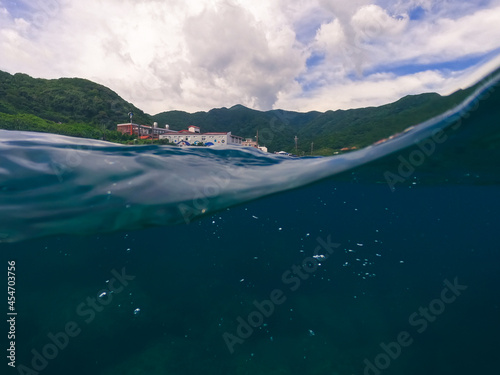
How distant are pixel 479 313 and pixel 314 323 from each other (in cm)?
1158

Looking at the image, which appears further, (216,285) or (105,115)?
(105,115)

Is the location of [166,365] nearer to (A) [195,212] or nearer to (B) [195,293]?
(A) [195,212]

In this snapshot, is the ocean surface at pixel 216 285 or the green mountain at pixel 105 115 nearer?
the green mountain at pixel 105 115

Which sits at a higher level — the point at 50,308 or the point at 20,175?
the point at 20,175

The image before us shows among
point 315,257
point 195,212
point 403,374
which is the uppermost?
point 195,212

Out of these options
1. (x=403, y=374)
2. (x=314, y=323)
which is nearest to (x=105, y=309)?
(x=314, y=323)

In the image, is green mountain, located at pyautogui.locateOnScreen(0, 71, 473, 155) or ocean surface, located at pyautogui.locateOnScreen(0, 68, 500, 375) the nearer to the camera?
green mountain, located at pyautogui.locateOnScreen(0, 71, 473, 155)

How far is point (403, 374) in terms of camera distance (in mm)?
7785

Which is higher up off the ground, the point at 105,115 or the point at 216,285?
the point at 105,115

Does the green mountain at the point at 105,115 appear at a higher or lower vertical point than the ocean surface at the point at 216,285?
higher

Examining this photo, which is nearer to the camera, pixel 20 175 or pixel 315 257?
pixel 20 175

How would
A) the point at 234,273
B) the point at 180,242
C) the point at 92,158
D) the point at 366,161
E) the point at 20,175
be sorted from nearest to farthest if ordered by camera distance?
1. the point at 20,175
2. the point at 92,158
3. the point at 366,161
4. the point at 234,273
5. the point at 180,242

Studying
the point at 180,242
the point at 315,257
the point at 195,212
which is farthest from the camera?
the point at 315,257

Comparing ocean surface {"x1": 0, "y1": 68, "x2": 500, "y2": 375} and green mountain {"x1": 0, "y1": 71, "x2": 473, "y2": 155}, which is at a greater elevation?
green mountain {"x1": 0, "y1": 71, "x2": 473, "y2": 155}
